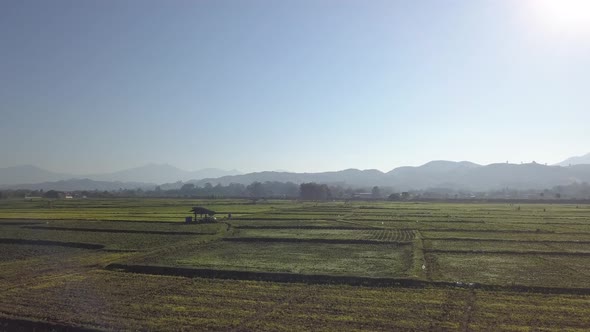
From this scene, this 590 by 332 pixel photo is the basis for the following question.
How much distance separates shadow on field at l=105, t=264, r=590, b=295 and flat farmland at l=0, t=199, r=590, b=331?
0.18 ft

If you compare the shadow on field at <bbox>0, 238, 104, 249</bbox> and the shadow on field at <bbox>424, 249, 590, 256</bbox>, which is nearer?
the shadow on field at <bbox>424, 249, 590, 256</bbox>

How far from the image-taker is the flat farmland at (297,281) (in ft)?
45.2

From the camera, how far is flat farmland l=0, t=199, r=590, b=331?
13.8 metres

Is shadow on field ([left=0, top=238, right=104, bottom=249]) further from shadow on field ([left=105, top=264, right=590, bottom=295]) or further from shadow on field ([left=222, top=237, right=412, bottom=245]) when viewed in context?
shadow on field ([left=222, top=237, right=412, bottom=245])

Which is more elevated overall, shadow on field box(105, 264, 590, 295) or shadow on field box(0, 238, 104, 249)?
shadow on field box(0, 238, 104, 249)

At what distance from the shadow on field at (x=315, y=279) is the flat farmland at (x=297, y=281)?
0.05 m

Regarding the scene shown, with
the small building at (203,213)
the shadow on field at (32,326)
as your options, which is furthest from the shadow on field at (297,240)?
the shadow on field at (32,326)

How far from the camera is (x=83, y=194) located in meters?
147

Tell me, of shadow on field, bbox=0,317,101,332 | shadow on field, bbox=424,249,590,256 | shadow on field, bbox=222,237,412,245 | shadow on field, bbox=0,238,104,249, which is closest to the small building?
shadow on field, bbox=222,237,412,245

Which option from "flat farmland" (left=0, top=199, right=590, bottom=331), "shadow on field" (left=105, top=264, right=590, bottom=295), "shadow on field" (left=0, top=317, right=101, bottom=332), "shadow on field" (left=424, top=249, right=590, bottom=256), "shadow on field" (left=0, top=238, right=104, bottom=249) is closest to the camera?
"shadow on field" (left=0, top=317, right=101, bottom=332)

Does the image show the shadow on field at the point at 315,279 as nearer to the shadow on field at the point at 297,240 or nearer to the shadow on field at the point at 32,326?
the shadow on field at the point at 32,326

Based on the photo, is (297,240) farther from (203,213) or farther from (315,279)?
(203,213)

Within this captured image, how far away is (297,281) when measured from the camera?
19.5m

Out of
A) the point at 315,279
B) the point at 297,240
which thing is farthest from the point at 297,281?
the point at 297,240
